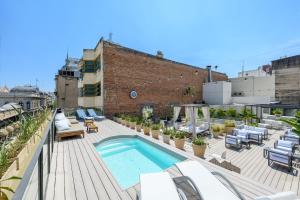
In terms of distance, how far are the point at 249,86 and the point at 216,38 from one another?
13661mm

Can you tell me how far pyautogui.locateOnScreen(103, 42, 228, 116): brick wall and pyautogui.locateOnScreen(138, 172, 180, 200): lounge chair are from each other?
14532mm

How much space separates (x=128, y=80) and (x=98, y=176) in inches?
568

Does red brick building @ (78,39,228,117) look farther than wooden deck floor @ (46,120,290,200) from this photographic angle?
Yes

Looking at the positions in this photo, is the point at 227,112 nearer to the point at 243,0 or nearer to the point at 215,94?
the point at 215,94

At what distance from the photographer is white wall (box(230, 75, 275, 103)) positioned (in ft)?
87.4

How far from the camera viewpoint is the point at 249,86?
2842 centimetres

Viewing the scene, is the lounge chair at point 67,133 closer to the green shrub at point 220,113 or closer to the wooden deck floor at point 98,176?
the wooden deck floor at point 98,176

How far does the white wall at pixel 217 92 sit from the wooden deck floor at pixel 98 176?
57.4 feet

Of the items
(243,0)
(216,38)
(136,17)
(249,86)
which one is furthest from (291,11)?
(249,86)

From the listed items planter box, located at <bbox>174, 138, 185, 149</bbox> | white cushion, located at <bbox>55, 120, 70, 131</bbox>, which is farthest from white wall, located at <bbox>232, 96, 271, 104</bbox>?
white cushion, located at <bbox>55, 120, 70, 131</bbox>

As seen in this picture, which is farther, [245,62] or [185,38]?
[245,62]

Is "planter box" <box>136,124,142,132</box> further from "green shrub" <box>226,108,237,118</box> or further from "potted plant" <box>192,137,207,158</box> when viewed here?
"green shrub" <box>226,108,237,118</box>

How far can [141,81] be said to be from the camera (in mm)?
19875

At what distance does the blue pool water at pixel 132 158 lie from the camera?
22.9 feet
